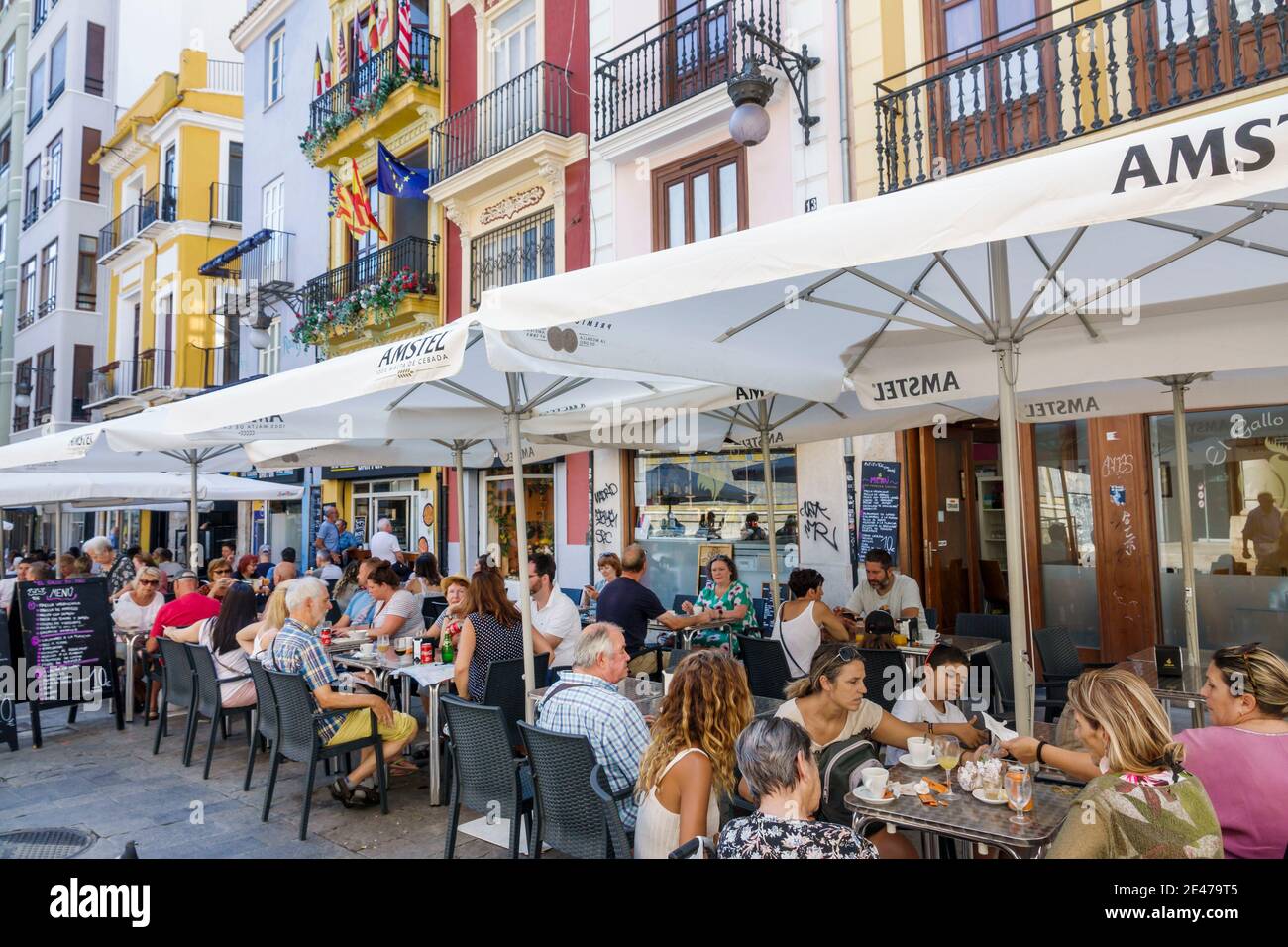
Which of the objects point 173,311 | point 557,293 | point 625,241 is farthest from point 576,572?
point 173,311

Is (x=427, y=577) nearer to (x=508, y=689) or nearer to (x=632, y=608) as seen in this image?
(x=632, y=608)

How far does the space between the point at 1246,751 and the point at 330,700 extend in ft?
15.5

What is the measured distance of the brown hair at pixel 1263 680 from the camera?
2.88 meters

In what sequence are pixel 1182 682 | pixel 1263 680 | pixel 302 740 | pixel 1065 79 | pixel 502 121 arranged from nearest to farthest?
pixel 1263 680, pixel 1182 682, pixel 302 740, pixel 1065 79, pixel 502 121

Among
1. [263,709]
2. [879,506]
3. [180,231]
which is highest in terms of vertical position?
[180,231]

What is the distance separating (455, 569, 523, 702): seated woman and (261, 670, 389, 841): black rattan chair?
63 cm

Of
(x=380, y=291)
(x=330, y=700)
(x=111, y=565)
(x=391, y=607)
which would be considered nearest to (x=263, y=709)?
(x=330, y=700)

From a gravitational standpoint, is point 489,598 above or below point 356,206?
below

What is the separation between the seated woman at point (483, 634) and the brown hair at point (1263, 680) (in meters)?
4.11

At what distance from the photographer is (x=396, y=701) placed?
8.16 meters

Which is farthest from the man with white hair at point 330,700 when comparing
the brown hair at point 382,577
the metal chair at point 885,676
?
the metal chair at point 885,676

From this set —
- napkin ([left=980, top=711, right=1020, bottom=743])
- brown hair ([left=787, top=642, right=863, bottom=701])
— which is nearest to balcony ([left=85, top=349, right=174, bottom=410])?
brown hair ([left=787, top=642, right=863, bottom=701])

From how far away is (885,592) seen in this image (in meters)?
7.81

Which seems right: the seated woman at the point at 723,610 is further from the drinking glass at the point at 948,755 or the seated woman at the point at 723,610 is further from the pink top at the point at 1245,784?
the pink top at the point at 1245,784
